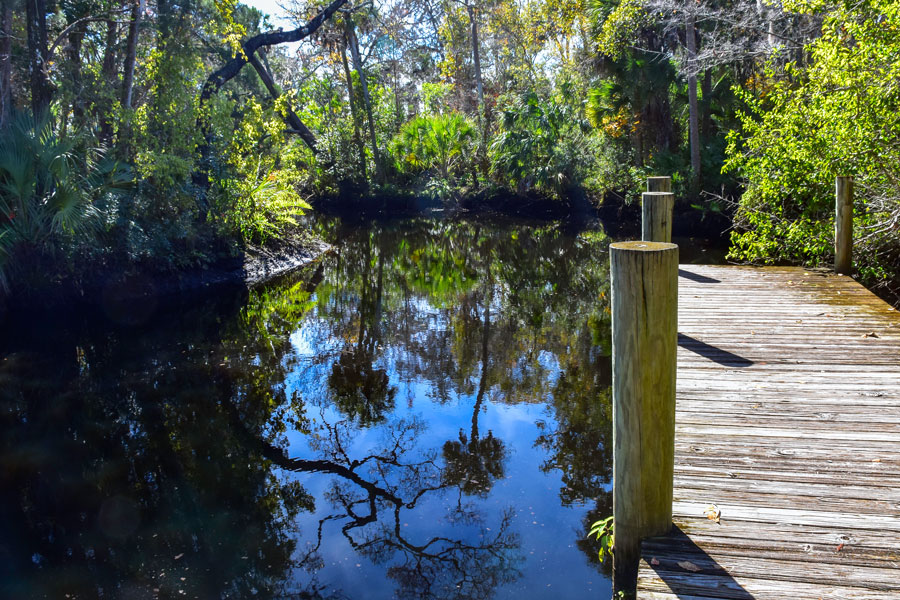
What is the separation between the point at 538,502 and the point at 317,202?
78.2 ft

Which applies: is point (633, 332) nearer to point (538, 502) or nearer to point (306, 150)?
point (538, 502)

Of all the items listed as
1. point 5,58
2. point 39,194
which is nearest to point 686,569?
point 39,194

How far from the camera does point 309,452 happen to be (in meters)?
5.93

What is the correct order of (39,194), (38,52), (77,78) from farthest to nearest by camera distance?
(77,78) < (38,52) < (39,194)

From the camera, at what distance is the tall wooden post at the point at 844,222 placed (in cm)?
707

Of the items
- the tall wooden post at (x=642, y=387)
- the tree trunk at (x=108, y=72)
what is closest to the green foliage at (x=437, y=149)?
the tree trunk at (x=108, y=72)

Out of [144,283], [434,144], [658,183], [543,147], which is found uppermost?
[434,144]

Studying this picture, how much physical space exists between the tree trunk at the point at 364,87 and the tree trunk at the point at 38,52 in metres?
13.2

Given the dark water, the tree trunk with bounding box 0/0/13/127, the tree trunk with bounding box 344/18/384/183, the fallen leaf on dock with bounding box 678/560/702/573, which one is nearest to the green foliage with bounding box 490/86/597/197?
the tree trunk with bounding box 344/18/384/183

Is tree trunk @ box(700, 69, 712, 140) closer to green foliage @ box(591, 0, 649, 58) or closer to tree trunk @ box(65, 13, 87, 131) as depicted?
green foliage @ box(591, 0, 649, 58)

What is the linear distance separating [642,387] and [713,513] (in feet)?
2.65

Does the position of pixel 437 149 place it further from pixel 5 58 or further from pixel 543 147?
pixel 5 58

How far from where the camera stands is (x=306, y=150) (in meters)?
28.2

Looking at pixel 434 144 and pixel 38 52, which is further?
pixel 434 144
